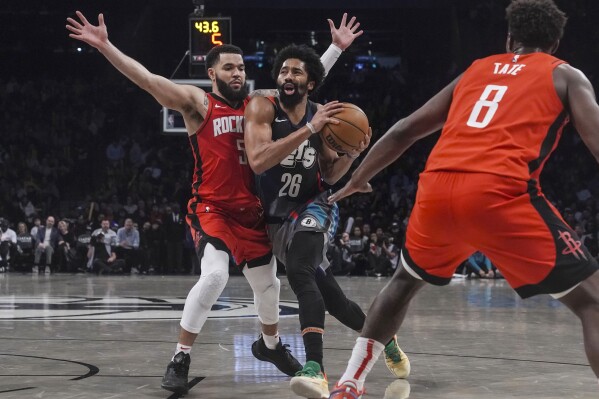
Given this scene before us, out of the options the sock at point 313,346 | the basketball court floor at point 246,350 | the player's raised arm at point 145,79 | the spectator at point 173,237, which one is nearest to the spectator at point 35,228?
the spectator at point 173,237

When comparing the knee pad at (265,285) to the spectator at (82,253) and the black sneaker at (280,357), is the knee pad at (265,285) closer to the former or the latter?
the black sneaker at (280,357)

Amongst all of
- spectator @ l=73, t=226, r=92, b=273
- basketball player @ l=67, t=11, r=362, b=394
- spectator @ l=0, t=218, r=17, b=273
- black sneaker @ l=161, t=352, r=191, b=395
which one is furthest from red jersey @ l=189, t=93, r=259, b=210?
spectator @ l=0, t=218, r=17, b=273

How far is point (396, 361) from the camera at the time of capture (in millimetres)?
5059

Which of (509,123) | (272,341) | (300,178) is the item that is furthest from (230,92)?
(509,123)

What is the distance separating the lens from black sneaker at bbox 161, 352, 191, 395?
181 inches

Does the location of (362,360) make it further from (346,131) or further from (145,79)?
(145,79)

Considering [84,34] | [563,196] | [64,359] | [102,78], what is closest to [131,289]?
[64,359]

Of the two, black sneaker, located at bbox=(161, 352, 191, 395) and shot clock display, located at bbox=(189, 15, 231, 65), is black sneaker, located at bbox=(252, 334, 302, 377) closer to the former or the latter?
black sneaker, located at bbox=(161, 352, 191, 395)

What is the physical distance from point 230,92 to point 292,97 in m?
0.46

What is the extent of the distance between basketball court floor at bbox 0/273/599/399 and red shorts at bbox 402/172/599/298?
1.32 metres

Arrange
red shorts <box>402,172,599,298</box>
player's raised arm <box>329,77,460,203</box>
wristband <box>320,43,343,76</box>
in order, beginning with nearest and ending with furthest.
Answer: red shorts <box>402,172,599,298</box> → player's raised arm <box>329,77,460,203</box> → wristband <box>320,43,343,76</box>

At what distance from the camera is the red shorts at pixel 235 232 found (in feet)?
16.6

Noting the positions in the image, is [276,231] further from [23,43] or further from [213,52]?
[23,43]

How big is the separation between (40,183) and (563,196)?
12099mm
